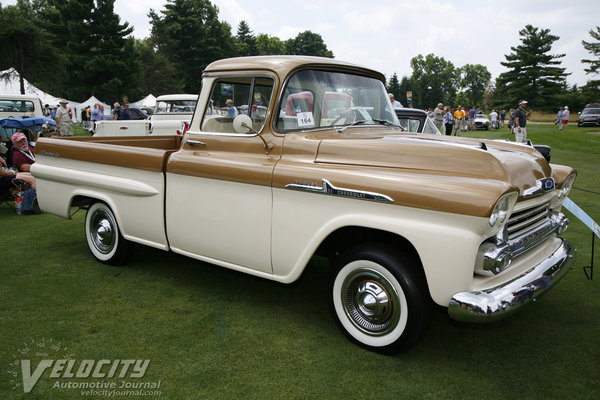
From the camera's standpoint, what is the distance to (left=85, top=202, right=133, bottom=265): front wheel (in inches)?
179

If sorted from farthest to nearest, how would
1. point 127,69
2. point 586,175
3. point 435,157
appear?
point 127,69 < point 586,175 < point 435,157

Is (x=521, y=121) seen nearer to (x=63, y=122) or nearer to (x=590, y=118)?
(x=63, y=122)

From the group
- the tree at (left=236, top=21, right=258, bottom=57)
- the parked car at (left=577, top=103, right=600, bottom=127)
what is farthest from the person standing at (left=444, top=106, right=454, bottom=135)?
the tree at (left=236, top=21, right=258, bottom=57)

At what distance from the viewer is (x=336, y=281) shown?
3.09 m

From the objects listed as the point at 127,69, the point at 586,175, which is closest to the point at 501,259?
the point at 586,175

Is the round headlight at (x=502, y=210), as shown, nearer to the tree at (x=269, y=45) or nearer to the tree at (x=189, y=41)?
the tree at (x=189, y=41)

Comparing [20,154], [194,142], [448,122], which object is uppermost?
[448,122]

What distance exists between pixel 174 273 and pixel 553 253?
336 centimetres

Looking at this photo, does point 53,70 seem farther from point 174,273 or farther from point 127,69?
point 174,273

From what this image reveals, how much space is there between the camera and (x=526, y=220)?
2998 mm

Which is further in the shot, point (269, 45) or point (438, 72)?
point (438, 72)

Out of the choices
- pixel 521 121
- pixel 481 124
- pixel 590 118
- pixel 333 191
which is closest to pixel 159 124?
pixel 333 191

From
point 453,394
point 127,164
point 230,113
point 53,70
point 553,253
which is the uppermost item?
point 53,70

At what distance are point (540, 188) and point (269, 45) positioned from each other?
91.4 meters
